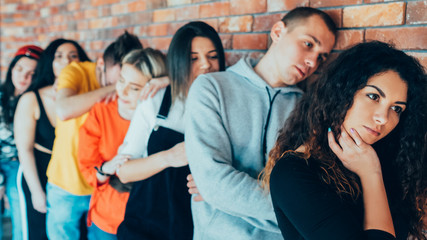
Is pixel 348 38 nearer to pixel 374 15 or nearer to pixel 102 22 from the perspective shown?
pixel 374 15

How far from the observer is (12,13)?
13.1 feet

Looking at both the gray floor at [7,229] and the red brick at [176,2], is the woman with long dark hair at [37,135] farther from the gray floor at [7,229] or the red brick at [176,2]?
the gray floor at [7,229]

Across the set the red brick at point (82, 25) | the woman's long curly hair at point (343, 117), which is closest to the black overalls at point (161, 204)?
the woman's long curly hair at point (343, 117)

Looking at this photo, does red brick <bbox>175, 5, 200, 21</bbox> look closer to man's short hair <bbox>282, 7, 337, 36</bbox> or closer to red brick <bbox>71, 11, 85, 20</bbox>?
man's short hair <bbox>282, 7, 337, 36</bbox>

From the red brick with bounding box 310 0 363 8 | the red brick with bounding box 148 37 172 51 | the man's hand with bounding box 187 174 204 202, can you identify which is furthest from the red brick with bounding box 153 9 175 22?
the man's hand with bounding box 187 174 204 202

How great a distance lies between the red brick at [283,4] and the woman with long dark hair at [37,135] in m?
1.47

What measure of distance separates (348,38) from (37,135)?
6.36ft

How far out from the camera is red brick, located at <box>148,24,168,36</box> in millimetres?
2361

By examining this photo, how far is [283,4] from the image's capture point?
1.66 metres

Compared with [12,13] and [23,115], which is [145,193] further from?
[12,13]

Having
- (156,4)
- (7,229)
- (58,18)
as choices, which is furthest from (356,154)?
(7,229)

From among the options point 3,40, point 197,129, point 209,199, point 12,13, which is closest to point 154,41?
point 197,129

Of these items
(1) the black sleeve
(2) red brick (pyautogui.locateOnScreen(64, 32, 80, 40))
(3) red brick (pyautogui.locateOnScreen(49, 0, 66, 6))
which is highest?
(3) red brick (pyautogui.locateOnScreen(49, 0, 66, 6))

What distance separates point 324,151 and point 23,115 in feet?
6.19
